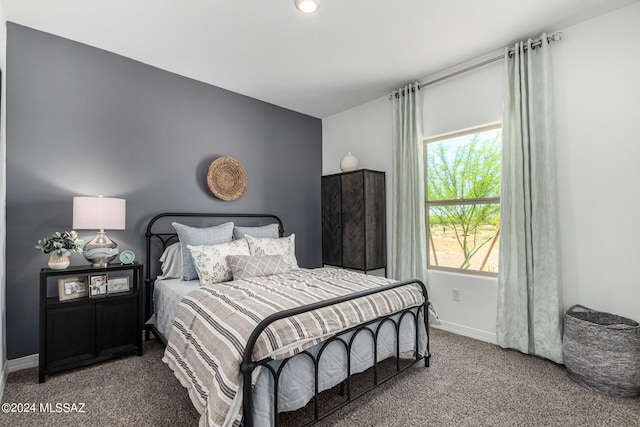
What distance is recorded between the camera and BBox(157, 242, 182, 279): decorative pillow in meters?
2.99

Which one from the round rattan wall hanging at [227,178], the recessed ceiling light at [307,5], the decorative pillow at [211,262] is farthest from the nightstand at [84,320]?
the recessed ceiling light at [307,5]

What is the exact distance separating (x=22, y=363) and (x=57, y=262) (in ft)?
2.96

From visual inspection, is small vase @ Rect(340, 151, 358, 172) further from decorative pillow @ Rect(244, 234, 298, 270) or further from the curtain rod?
decorative pillow @ Rect(244, 234, 298, 270)

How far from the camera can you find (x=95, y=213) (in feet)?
7.92

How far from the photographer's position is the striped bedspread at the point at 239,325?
4.76ft

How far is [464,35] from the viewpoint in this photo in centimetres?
267

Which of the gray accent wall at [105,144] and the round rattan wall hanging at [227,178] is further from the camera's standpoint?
the round rattan wall hanging at [227,178]

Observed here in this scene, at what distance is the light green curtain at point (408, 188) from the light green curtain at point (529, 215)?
841 millimetres

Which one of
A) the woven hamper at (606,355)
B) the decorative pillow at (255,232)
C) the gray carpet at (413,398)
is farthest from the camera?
the decorative pillow at (255,232)

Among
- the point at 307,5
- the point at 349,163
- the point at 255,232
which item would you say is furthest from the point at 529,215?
the point at 255,232

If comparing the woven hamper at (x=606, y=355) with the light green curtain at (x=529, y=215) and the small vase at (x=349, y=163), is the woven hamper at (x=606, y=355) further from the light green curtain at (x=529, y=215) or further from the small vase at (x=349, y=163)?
the small vase at (x=349, y=163)

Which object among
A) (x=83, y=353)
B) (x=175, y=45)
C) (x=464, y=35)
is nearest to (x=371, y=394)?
(x=83, y=353)

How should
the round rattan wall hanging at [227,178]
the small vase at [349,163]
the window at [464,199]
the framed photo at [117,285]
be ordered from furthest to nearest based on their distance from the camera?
1. the small vase at [349,163]
2. the round rattan wall hanging at [227,178]
3. the window at [464,199]
4. the framed photo at [117,285]

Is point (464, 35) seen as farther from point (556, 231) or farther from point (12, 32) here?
point (12, 32)
